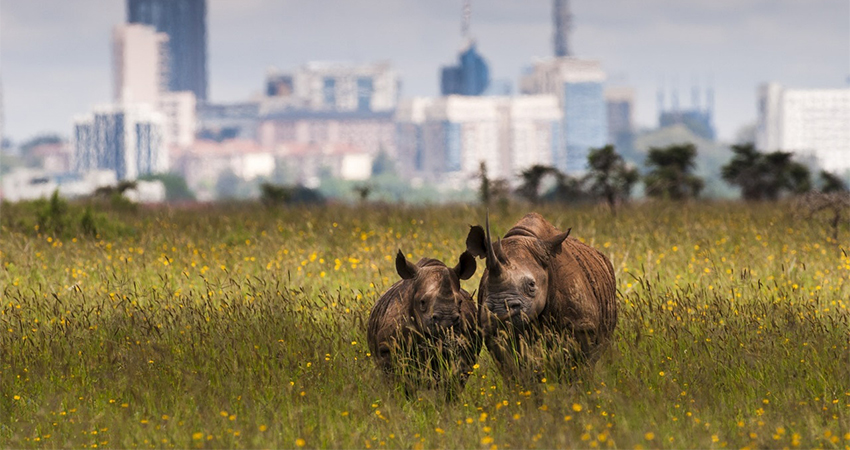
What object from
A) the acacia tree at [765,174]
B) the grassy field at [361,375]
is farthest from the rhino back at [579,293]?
the acacia tree at [765,174]

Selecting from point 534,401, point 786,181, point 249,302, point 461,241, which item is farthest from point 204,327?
point 786,181

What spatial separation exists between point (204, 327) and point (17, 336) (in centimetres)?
150

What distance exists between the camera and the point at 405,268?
22.7 feet

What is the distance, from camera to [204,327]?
9.25 meters

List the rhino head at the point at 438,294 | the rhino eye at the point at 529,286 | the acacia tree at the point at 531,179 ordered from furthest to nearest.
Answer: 1. the acacia tree at the point at 531,179
2. the rhino head at the point at 438,294
3. the rhino eye at the point at 529,286

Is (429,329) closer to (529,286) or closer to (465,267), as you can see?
(465,267)

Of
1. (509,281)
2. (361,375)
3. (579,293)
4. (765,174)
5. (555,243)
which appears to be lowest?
(361,375)

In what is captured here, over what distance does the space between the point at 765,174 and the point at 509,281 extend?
90.2 ft

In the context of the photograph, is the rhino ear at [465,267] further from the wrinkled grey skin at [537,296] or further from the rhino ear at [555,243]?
the rhino ear at [555,243]

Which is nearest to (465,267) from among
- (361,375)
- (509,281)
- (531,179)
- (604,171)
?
(509,281)

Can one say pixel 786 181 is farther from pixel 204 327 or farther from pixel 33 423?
pixel 33 423

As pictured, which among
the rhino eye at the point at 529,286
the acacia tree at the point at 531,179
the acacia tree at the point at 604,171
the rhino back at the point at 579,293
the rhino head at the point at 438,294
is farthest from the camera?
the acacia tree at the point at 531,179

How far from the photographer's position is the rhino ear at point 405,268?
22.6 feet

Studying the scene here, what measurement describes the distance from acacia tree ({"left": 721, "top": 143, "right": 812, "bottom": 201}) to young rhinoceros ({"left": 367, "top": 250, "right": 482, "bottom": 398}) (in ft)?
78.2
